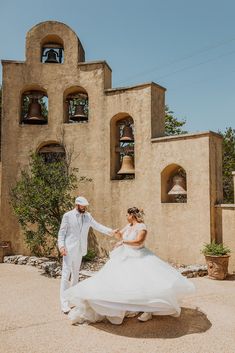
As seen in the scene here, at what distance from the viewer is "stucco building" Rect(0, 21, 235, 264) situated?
959 centimetres

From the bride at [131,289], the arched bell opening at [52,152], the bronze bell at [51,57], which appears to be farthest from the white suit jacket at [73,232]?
the bronze bell at [51,57]

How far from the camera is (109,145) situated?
1116 cm

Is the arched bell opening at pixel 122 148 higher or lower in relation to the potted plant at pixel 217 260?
higher

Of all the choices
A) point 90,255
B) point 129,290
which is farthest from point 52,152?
point 129,290

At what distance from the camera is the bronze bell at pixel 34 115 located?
12.0 m

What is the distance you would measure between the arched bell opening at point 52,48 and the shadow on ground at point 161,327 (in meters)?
10.2

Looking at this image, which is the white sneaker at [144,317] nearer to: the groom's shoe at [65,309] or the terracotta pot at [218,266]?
the groom's shoe at [65,309]

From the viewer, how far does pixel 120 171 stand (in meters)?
11.1

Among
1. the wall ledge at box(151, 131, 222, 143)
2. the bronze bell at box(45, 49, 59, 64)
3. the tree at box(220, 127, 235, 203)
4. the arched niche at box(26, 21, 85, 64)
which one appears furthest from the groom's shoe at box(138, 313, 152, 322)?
the tree at box(220, 127, 235, 203)

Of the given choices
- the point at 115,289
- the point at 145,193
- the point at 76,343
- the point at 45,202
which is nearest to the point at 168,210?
the point at 145,193

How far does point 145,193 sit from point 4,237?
544cm

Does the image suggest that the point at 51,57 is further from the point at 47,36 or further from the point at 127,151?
the point at 127,151

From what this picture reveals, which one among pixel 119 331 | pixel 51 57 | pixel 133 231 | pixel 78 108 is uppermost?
pixel 51 57

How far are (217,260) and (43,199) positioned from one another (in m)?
5.57
